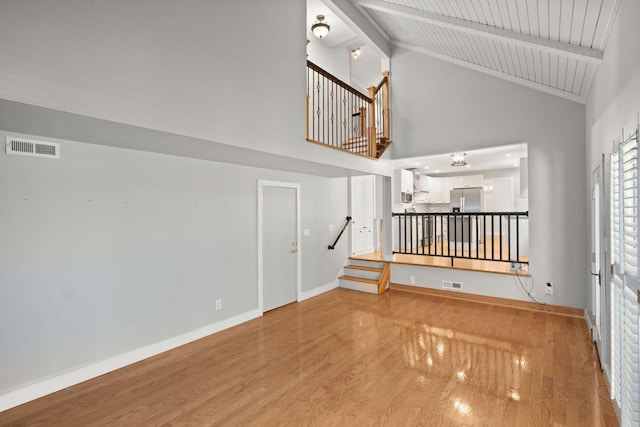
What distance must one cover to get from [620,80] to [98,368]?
5044 mm

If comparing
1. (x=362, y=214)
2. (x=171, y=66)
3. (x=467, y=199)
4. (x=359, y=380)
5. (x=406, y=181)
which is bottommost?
(x=359, y=380)

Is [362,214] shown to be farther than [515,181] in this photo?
No

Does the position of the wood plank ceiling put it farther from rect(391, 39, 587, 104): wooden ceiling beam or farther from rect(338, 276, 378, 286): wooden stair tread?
rect(338, 276, 378, 286): wooden stair tread

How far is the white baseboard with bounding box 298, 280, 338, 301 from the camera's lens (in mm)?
5541

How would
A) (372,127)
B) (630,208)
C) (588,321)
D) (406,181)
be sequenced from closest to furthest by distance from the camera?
(630,208) → (588,321) → (372,127) → (406,181)

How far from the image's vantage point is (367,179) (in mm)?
7688

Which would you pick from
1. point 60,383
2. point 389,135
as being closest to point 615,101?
point 389,135

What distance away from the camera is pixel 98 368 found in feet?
9.87

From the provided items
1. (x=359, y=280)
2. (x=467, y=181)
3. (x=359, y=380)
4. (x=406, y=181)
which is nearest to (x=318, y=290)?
(x=359, y=280)

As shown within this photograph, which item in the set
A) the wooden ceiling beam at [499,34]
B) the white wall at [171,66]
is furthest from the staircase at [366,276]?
the wooden ceiling beam at [499,34]

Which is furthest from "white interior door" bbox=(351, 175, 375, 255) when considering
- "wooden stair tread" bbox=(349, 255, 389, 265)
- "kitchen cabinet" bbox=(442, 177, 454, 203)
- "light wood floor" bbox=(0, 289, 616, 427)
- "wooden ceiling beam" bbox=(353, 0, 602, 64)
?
"wooden ceiling beam" bbox=(353, 0, 602, 64)

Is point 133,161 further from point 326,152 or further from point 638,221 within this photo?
point 638,221

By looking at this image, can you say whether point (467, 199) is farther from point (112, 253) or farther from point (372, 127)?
point (112, 253)

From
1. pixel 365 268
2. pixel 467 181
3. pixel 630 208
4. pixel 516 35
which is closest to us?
pixel 630 208
